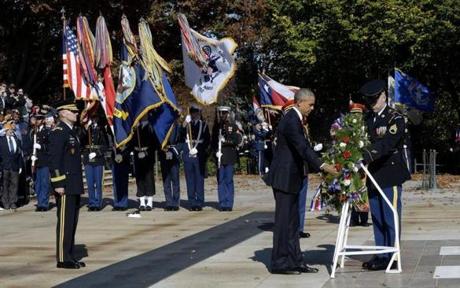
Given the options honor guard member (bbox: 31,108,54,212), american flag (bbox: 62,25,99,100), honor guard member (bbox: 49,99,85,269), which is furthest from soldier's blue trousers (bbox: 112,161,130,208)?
honor guard member (bbox: 49,99,85,269)

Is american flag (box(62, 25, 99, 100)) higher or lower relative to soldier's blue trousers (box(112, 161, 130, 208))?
higher

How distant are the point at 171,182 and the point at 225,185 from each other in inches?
45.6

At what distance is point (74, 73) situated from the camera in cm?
1894

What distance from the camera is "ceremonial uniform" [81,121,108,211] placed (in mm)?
18391

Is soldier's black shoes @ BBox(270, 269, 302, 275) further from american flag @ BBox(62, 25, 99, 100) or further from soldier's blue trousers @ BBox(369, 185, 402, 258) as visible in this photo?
american flag @ BBox(62, 25, 99, 100)

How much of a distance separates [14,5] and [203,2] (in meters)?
7.04

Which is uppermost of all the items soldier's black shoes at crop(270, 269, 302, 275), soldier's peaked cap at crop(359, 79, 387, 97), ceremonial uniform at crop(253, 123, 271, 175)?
soldier's peaked cap at crop(359, 79, 387, 97)

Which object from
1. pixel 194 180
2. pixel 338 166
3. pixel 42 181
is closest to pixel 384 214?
pixel 338 166

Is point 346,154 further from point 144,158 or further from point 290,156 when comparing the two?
point 144,158

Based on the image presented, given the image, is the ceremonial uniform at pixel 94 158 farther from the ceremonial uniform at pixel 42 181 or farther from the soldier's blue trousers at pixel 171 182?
the soldier's blue trousers at pixel 171 182

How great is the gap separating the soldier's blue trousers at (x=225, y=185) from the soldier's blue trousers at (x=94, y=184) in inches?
100

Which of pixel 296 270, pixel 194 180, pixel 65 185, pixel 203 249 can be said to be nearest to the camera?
pixel 296 270

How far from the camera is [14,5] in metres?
33.2

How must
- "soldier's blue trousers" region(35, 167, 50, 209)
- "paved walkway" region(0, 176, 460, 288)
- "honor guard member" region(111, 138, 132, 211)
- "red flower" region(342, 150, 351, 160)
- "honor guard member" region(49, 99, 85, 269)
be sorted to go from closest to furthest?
"red flower" region(342, 150, 351, 160), "paved walkway" region(0, 176, 460, 288), "honor guard member" region(49, 99, 85, 269), "honor guard member" region(111, 138, 132, 211), "soldier's blue trousers" region(35, 167, 50, 209)
